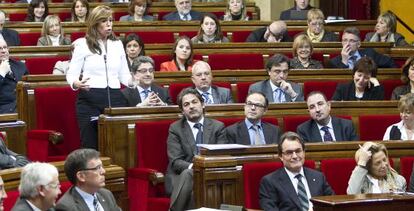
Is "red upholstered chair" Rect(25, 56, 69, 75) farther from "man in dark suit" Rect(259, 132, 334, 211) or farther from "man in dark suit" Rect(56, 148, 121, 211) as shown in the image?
"man in dark suit" Rect(56, 148, 121, 211)

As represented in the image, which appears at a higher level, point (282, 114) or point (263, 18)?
point (263, 18)

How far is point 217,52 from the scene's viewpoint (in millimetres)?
8875

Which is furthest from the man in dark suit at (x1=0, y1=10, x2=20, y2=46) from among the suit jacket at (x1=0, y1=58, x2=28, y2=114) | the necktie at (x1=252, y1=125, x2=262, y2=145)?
the necktie at (x1=252, y1=125, x2=262, y2=145)

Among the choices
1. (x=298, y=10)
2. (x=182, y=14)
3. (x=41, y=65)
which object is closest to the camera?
(x=41, y=65)

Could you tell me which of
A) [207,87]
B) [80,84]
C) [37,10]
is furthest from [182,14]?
[80,84]

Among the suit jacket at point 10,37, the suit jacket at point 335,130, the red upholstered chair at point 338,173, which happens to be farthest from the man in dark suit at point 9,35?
the red upholstered chair at point 338,173

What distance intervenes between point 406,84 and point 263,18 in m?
3.78

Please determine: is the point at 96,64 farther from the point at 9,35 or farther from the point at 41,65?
the point at 9,35

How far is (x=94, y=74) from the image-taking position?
23.5 feet

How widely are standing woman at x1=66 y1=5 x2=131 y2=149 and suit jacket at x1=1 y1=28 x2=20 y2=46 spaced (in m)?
1.84

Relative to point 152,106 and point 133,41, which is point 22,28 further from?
point 152,106

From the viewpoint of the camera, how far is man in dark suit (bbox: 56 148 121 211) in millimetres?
5043

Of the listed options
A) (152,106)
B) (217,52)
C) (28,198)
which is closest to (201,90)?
(152,106)

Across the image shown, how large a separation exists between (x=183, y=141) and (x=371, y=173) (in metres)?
1.19
